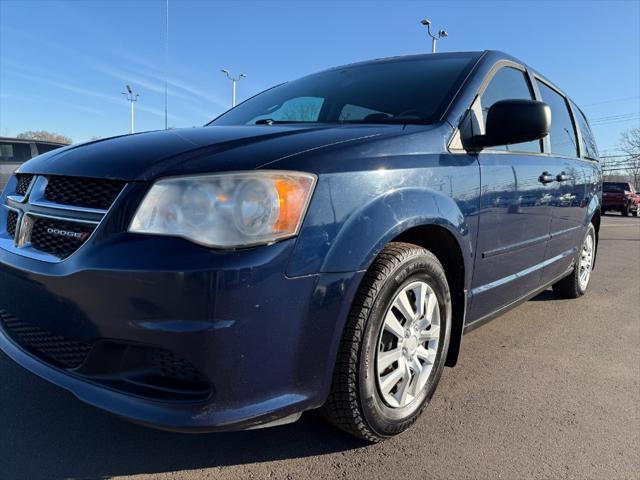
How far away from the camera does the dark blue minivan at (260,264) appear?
4.87ft

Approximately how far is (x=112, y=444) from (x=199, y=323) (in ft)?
3.00

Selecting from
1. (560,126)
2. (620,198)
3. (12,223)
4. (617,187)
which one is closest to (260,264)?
(12,223)

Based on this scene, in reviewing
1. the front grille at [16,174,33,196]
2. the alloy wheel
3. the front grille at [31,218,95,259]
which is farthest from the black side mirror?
the front grille at [16,174,33,196]

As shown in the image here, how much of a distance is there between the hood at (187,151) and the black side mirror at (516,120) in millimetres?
512

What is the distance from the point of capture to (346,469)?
186 centimetres

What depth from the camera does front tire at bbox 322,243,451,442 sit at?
5.84ft

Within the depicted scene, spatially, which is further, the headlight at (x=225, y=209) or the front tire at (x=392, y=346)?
the front tire at (x=392, y=346)

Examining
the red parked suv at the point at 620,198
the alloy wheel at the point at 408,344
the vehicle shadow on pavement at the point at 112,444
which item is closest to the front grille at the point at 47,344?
the vehicle shadow on pavement at the point at 112,444

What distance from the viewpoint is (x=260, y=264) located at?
148 cm

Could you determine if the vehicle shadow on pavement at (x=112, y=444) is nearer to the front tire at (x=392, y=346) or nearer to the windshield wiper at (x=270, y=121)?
the front tire at (x=392, y=346)

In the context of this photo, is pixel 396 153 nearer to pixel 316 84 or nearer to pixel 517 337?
pixel 316 84

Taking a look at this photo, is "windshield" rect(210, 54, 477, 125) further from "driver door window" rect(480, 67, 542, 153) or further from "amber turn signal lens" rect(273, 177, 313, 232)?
"amber turn signal lens" rect(273, 177, 313, 232)

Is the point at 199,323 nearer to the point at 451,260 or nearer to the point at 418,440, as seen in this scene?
the point at 418,440

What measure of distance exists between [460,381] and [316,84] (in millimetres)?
2014
